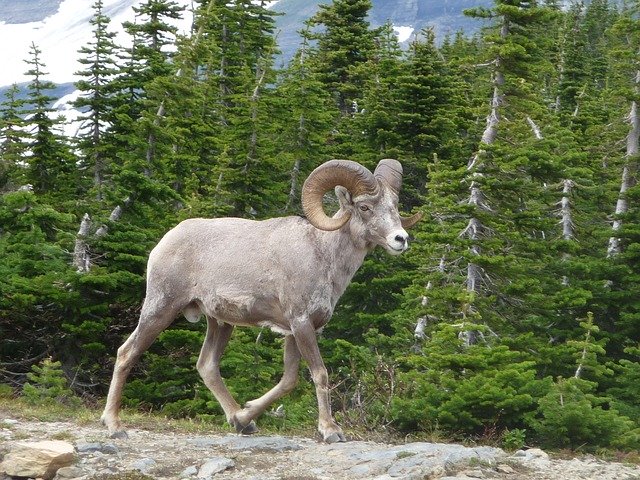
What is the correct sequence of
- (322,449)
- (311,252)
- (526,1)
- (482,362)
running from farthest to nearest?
(526,1) < (482,362) < (311,252) < (322,449)

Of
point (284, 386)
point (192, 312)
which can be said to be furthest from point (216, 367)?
point (284, 386)

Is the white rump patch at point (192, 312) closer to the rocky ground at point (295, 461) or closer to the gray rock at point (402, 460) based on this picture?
the rocky ground at point (295, 461)

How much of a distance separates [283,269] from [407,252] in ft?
34.5

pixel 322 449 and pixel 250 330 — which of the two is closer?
pixel 322 449

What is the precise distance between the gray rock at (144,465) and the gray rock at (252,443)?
2.79ft

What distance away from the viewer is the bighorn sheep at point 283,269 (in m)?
8.77

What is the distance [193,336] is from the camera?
15.6m

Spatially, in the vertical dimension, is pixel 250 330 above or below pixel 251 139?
below

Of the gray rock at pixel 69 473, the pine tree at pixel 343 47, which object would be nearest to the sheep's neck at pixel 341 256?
the gray rock at pixel 69 473

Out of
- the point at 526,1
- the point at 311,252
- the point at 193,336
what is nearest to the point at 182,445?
the point at 311,252

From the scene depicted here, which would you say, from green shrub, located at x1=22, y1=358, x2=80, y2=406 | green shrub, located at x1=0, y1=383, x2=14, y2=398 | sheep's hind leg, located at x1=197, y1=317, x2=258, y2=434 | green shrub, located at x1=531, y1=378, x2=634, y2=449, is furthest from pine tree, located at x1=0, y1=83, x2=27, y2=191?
green shrub, located at x1=531, y1=378, x2=634, y2=449

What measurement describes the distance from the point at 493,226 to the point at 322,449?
9343 mm

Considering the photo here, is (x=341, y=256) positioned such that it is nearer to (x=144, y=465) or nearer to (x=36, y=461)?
(x=144, y=465)

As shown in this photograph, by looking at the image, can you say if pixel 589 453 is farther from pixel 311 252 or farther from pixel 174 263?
pixel 174 263
